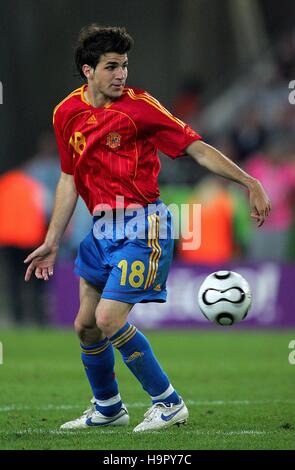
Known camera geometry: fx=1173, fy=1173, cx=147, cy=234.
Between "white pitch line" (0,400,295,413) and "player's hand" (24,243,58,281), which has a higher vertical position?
"player's hand" (24,243,58,281)

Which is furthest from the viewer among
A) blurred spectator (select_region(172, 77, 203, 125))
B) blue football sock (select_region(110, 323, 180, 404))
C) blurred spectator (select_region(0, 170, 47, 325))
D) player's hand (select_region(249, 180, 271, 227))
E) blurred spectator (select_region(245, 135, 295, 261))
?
blurred spectator (select_region(172, 77, 203, 125))

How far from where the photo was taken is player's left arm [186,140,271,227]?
21.3 ft

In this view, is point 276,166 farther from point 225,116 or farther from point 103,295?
point 103,295

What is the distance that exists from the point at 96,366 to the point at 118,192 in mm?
1091

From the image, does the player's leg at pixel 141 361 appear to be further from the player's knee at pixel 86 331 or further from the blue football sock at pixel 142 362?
the player's knee at pixel 86 331

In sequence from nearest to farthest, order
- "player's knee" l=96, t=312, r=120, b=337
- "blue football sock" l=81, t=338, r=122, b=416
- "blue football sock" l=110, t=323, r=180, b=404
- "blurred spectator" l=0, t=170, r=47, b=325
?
"player's knee" l=96, t=312, r=120, b=337 → "blue football sock" l=110, t=323, r=180, b=404 → "blue football sock" l=81, t=338, r=122, b=416 → "blurred spectator" l=0, t=170, r=47, b=325

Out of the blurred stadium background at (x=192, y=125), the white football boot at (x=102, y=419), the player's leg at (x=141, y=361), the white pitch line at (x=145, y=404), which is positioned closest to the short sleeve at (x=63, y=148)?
the player's leg at (x=141, y=361)

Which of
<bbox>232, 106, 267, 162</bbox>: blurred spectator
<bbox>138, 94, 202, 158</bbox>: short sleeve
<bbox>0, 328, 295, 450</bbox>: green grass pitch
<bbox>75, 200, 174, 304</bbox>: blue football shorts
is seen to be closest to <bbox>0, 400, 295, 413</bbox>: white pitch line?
<bbox>0, 328, 295, 450</bbox>: green grass pitch

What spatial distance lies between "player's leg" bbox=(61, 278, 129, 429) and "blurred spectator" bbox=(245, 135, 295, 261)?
8517mm

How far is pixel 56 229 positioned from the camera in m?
7.16

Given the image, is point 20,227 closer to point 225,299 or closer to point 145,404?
point 145,404

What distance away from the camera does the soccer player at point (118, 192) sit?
6.79m

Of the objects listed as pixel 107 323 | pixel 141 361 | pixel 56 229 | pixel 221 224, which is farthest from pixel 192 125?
pixel 107 323

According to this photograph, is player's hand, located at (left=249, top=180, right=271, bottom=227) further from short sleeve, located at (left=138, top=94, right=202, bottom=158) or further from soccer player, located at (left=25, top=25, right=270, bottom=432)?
short sleeve, located at (left=138, top=94, right=202, bottom=158)
